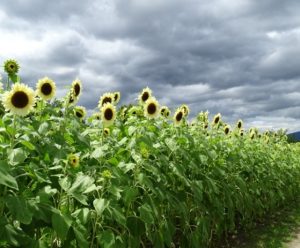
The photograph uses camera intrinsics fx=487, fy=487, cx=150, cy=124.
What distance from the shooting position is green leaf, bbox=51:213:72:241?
137 inches

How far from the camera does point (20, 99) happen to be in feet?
13.9

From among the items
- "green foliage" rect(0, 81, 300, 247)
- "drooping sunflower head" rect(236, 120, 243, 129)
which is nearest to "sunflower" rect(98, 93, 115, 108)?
"green foliage" rect(0, 81, 300, 247)

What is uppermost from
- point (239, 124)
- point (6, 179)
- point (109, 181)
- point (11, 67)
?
point (11, 67)

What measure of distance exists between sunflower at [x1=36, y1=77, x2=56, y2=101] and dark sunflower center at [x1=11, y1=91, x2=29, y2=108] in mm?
1145

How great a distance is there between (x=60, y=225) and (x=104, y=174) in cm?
75

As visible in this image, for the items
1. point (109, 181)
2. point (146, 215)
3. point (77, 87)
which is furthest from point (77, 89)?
point (146, 215)

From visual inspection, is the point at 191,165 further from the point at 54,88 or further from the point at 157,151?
the point at 54,88

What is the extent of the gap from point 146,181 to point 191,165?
153 centimetres

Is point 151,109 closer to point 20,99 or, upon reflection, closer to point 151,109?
point 151,109

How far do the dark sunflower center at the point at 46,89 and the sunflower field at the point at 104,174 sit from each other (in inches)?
0.4

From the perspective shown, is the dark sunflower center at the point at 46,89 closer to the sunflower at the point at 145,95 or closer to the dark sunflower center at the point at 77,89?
the dark sunflower center at the point at 77,89

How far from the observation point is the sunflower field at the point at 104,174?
11.9ft

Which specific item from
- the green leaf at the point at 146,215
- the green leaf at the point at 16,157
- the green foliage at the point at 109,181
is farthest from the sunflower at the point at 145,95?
the green leaf at the point at 16,157

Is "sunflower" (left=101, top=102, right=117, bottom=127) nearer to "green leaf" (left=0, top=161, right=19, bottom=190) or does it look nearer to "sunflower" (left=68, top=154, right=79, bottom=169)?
"sunflower" (left=68, top=154, right=79, bottom=169)
